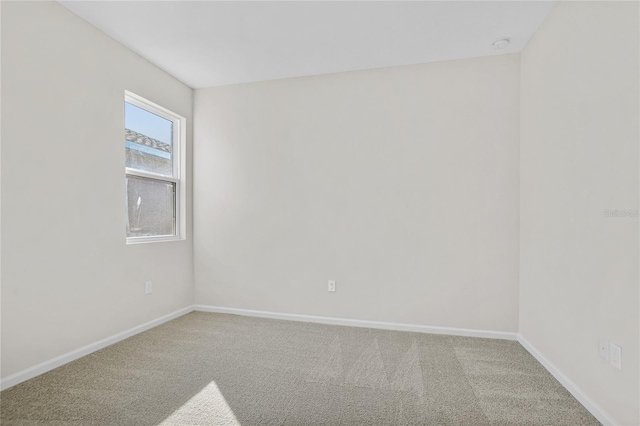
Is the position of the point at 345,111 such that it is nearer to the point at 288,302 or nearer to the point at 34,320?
the point at 288,302

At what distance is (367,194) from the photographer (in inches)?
125

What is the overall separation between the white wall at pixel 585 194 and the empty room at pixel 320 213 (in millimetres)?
16

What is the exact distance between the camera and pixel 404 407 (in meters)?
1.81

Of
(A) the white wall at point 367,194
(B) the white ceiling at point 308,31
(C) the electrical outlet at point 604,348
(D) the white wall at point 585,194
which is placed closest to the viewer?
(D) the white wall at point 585,194

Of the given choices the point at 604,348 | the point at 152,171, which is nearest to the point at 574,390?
the point at 604,348

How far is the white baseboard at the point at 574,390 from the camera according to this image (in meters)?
1.66

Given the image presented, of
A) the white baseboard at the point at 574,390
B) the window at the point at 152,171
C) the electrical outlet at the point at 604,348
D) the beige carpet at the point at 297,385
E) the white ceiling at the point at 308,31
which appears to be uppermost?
the white ceiling at the point at 308,31

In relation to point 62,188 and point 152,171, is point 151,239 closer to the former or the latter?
point 152,171

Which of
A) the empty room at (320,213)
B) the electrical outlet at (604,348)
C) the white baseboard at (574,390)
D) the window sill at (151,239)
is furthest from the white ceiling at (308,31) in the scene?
the white baseboard at (574,390)

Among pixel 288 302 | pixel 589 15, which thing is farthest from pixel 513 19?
pixel 288 302

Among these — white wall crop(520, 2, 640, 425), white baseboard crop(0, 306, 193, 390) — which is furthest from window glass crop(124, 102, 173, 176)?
white wall crop(520, 2, 640, 425)

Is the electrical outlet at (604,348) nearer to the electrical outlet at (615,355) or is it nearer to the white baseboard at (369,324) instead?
the electrical outlet at (615,355)

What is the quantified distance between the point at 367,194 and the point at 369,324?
1.28 meters

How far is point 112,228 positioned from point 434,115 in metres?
3.00
